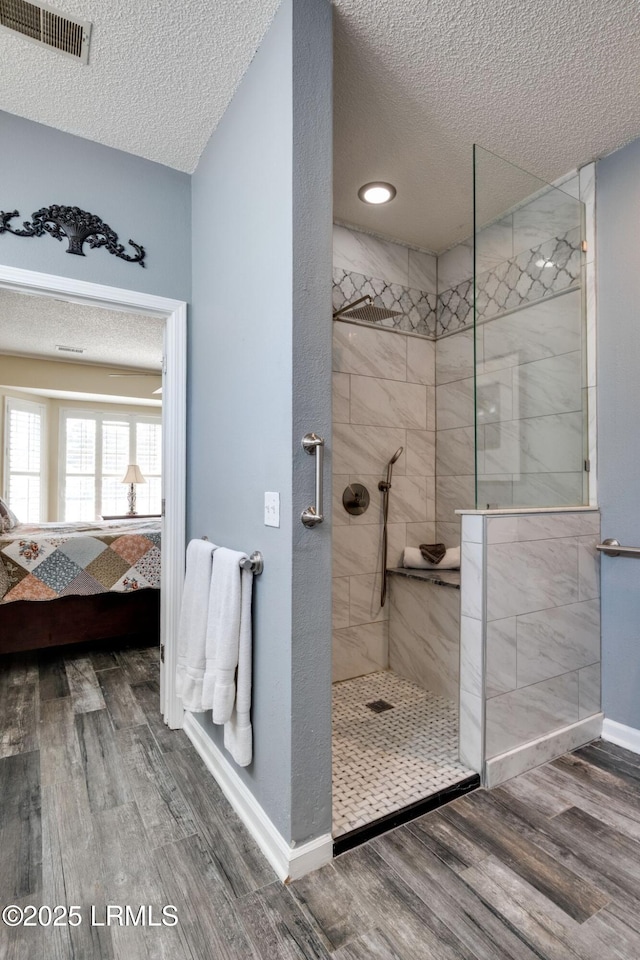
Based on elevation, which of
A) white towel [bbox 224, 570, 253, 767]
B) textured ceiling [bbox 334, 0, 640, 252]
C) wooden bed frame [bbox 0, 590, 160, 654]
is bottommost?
wooden bed frame [bbox 0, 590, 160, 654]

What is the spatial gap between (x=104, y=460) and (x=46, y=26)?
576 centimetres

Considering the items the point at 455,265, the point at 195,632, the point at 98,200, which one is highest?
the point at 455,265

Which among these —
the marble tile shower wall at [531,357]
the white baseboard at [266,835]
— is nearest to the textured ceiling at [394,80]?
the marble tile shower wall at [531,357]

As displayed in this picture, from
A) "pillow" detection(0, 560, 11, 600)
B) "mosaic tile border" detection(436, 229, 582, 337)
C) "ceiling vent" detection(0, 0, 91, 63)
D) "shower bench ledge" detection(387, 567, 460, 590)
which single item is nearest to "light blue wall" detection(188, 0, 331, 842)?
"ceiling vent" detection(0, 0, 91, 63)

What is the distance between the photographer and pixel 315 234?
149cm

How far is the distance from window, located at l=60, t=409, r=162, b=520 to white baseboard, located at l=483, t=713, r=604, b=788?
5386 millimetres

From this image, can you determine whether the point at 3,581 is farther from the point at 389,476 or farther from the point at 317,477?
the point at 317,477

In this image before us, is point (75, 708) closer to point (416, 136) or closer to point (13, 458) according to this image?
point (416, 136)

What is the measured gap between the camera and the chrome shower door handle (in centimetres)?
146

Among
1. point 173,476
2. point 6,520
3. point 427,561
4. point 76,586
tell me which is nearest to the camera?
point 173,476

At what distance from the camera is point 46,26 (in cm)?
162

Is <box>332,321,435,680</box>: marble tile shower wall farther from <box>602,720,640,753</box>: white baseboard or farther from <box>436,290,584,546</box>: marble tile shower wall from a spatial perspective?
<box>602,720,640,753</box>: white baseboard

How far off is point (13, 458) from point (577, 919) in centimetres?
654

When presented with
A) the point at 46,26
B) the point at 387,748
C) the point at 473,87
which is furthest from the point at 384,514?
the point at 46,26
